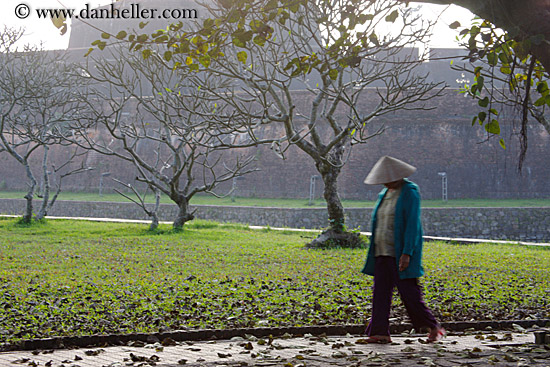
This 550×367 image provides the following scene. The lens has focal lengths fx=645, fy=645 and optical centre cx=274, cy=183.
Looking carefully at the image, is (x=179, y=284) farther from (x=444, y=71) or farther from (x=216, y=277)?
(x=444, y=71)

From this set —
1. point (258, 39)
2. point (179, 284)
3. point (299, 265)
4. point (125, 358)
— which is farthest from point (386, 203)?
point (299, 265)

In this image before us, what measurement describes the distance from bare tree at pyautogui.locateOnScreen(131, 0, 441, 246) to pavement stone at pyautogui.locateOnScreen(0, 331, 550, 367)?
2.25 metres

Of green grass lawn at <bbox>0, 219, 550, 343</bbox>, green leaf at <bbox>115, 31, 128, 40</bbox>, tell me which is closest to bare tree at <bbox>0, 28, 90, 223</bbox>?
green grass lawn at <bbox>0, 219, 550, 343</bbox>

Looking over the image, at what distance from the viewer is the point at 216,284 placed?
8.13m

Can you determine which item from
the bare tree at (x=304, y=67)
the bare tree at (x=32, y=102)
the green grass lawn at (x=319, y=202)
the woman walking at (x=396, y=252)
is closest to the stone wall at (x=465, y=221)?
the green grass lawn at (x=319, y=202)

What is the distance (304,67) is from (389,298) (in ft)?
6.87

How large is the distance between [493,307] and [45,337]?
14.9 ft

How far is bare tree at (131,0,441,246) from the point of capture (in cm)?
545

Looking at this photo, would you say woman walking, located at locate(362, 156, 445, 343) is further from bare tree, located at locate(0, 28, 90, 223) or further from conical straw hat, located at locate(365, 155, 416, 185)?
bare tree, located at locate(0, 28, 90, 223)

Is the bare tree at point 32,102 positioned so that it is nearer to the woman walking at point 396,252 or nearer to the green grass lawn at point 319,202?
the green grass lawn at point 319,202

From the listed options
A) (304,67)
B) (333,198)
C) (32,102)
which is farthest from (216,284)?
(32,102)

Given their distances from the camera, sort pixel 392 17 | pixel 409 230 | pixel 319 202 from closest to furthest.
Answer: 1. pixel 409 230
2. pixel 392 17
3. pixel 319 202

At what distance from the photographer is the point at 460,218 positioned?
75.0 ft

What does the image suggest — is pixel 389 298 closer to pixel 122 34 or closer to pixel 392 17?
pixel 392 17
